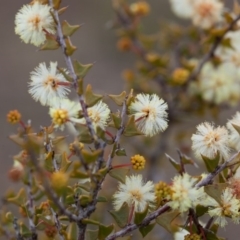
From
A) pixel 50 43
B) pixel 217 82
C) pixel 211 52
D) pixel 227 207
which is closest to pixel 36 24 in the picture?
pixel 50 43

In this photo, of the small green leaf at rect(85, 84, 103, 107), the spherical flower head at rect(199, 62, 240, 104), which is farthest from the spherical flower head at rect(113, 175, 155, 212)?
the spherical flower head at rect(199, 62, 240, 104)

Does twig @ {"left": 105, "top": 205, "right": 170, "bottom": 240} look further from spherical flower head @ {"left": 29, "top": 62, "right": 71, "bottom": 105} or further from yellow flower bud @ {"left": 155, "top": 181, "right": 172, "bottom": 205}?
spherical flower head @ {"left": 29, "top": 62, "right": 71, "bottom": 105}

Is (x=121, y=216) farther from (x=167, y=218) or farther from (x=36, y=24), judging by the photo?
(x=36, y=24)

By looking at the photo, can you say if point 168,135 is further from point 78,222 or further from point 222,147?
point 78,222

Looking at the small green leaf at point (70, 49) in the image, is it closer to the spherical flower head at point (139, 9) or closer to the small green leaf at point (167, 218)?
the small green leaf at point (167, 218)

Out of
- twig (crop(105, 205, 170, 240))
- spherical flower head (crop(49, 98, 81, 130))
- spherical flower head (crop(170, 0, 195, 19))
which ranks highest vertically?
spherical flower head (crop(170, 0, 195, 19))

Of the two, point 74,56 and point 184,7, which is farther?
point 74,56
